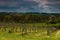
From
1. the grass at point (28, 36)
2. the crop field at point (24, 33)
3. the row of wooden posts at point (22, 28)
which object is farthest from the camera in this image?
the row of wooden posts at point (22, 28)

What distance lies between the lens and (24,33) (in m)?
12.0

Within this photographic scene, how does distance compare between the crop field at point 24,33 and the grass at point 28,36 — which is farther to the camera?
the crop field at point 24,33

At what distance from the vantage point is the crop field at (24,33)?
11325mm

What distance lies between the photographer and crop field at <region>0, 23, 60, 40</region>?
11325 mm

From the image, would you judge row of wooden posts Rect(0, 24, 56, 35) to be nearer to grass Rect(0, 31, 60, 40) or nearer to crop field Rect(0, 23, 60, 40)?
crop field Rect(0, 23, 60, 40)

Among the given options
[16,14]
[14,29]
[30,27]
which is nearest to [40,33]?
[30,27]

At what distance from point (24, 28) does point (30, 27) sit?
3.16 feet

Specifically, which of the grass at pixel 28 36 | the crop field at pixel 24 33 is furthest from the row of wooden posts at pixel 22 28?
the grass at pixel 28 36

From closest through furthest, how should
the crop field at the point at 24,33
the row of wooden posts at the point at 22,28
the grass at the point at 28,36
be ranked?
the grass at the point at 28,36 < the crop field at the point at 24,33 < the row of wooden posts at the point at 22,28

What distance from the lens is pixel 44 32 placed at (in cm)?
1236

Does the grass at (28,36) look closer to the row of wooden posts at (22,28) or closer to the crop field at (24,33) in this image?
the crop field at (24,33)

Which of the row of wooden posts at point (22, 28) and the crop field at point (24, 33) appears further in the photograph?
the row of wooden posts at point (22, 28)

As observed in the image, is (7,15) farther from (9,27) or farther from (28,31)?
(28,31)

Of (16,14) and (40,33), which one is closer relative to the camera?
(40,33)
